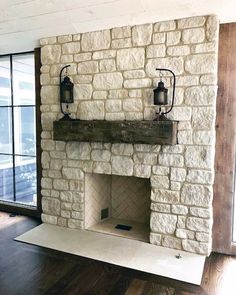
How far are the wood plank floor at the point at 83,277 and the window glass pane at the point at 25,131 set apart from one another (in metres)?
1.48

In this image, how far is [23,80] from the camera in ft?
12.2

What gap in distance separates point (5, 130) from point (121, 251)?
8.32 ft

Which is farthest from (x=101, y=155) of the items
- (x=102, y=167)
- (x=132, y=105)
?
→ (x=132, y=105)

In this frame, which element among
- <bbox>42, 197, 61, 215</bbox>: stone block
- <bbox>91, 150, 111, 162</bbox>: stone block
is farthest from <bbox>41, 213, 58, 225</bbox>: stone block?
<bbox>91, 150, 111, 162</bbox>: stone block

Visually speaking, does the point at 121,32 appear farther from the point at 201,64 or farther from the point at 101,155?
the point at 101,155

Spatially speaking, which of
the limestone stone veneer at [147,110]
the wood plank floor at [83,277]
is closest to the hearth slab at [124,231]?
the limestone stone veneer at [147,110]

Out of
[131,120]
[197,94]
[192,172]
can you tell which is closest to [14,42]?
[131,120]

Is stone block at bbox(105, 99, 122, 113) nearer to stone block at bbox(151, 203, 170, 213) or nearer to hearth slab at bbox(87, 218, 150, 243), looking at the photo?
stone block at bbox(151, 203, 170, 213)

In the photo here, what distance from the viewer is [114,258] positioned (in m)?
2.58

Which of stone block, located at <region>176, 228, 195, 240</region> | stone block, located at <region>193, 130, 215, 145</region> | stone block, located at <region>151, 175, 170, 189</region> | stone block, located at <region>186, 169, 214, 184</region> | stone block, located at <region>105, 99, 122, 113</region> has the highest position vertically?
stone block, located at <region>105, 99, 122, 113</region>

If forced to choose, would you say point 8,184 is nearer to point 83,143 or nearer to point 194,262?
point 83,143

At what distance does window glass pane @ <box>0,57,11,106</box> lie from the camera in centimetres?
383

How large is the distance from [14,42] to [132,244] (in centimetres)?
288

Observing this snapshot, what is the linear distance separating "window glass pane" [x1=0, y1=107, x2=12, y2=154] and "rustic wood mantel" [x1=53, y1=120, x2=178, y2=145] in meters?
1.20
